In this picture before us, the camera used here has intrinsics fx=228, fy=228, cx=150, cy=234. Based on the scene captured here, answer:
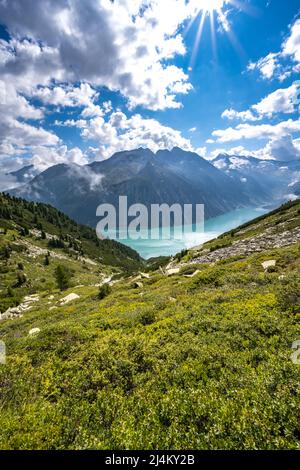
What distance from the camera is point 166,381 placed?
28.0ft

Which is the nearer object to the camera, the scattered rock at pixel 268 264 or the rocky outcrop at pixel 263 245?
the scattered rock at pixel 268 264

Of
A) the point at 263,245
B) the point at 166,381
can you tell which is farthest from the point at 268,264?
the point at 166,381

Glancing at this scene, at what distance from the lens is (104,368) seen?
991 centimetres

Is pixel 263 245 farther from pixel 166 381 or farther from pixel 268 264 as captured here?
pixel 166 381

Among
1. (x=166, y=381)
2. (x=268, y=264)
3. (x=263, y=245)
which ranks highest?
(x=263, y=245)

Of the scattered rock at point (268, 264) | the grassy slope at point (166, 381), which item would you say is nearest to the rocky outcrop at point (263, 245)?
the scattered rock at point (268, 264)

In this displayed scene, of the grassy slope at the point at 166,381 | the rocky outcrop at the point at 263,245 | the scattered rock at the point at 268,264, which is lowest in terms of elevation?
the grassy slope at the point at 166,381

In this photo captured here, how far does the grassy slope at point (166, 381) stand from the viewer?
599 cm

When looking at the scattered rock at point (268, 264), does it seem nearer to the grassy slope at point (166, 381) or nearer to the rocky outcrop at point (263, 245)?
the grassy slope at point (166, 381)

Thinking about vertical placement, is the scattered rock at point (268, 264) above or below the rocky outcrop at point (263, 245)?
below

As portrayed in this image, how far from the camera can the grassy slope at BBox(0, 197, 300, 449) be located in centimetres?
599

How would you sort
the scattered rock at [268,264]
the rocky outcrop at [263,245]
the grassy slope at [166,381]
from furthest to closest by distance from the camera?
the rocky outcrop at [263,245]
the scattered rock at [268,264]
the grassy slope at [166,381]

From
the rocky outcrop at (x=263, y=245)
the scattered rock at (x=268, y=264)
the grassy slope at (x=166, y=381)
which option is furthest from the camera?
the rocky outcrop at (x=263, y=245)
